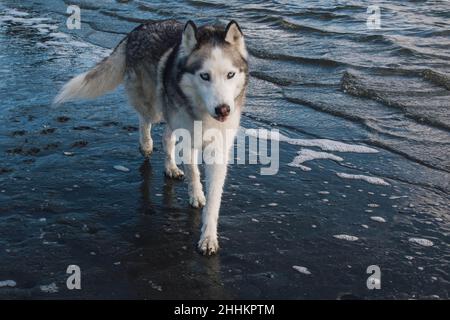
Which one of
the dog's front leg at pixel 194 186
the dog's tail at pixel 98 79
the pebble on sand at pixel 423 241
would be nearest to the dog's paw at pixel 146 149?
the dog's tail at pixel 98 79

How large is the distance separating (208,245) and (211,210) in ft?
0.87

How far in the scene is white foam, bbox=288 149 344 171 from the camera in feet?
18.4

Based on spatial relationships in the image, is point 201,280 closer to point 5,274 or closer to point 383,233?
point 5,274

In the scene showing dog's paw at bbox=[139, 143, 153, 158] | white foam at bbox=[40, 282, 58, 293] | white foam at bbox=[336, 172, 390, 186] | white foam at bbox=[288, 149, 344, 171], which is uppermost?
dog's paw at bbox=[139, 143, 153, 158]

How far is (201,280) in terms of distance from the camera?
12.0ft

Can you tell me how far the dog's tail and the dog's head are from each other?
5.33ft

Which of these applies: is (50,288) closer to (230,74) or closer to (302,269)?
(302,269)

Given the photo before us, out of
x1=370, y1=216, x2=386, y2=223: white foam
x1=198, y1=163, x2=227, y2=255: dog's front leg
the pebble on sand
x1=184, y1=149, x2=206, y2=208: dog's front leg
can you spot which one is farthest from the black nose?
the pebble on sand

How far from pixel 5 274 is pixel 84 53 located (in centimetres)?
709

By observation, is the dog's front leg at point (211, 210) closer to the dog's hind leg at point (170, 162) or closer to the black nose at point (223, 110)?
the black nose at point (223, 110)

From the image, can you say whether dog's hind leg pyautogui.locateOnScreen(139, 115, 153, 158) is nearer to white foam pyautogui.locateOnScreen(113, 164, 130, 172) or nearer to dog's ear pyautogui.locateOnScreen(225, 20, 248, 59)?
white foam pyautogui.locateOnScreen(113, 164, 130, 172)

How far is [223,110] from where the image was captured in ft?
12.1

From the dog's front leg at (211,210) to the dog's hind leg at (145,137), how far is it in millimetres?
1473
